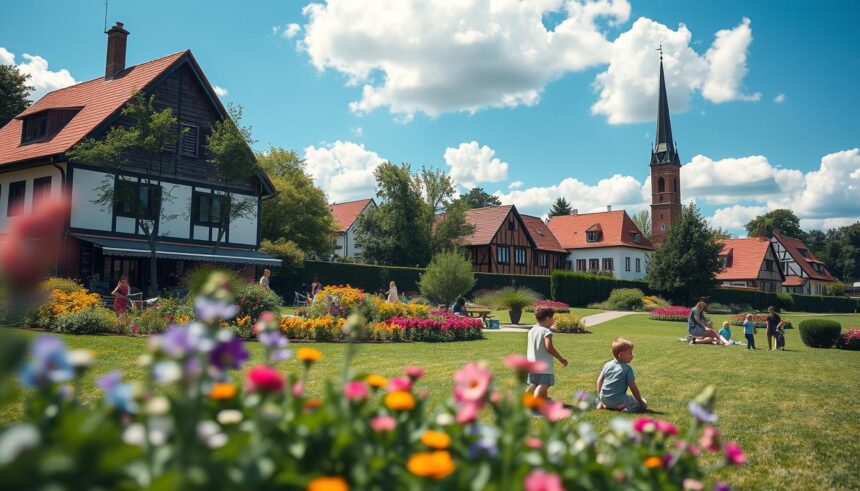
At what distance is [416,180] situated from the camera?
50594mm

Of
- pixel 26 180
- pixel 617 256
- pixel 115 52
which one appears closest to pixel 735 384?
pixel 26 180

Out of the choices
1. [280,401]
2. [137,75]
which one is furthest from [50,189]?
[280,401]

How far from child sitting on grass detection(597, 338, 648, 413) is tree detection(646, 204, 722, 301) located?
41854mm

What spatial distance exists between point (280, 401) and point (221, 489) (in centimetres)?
72

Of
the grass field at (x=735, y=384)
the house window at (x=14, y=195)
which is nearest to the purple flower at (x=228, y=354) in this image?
the grass field at (x=735, y=384)

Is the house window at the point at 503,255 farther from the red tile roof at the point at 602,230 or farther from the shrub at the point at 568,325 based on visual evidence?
the shrub at the point at 568,325

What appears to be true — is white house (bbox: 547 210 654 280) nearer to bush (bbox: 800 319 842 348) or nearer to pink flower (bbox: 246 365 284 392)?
bush (bbox: 800 319 842 348)

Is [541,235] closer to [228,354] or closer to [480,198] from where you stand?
[480,198]

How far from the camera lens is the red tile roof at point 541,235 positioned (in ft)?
204

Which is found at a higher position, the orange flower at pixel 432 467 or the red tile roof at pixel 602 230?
the red tile roof at pixel 602 230

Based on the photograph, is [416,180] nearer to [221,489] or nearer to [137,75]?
[137,75]

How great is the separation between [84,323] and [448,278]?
14.6 meters

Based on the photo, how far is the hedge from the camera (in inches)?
1702

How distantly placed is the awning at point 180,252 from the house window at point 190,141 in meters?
4.29
